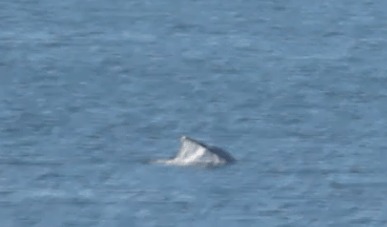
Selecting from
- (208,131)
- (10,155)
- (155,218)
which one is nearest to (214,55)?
(208,131)

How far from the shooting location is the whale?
869 inches

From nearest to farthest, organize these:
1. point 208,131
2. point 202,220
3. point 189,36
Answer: point 202,220, point 208,131, point 189,36

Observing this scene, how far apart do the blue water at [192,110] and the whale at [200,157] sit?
0.49 feet

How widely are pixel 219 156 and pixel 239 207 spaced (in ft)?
5.88

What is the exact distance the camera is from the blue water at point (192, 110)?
2059 centimetres

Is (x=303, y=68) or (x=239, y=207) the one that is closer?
(x=239, y=207)

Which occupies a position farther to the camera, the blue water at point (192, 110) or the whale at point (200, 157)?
the whale at point (200, 157)

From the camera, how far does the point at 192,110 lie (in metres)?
24.8

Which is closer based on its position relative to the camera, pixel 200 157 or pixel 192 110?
pixel 200 157

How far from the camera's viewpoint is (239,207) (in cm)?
2042

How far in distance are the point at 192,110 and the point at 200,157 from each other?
8.80 ft

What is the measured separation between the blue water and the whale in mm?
148

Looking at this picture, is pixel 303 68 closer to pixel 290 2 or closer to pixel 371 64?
pixel 371 64

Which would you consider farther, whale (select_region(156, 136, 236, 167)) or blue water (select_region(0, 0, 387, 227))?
whale (select_region(156, 136, 236, 167))
